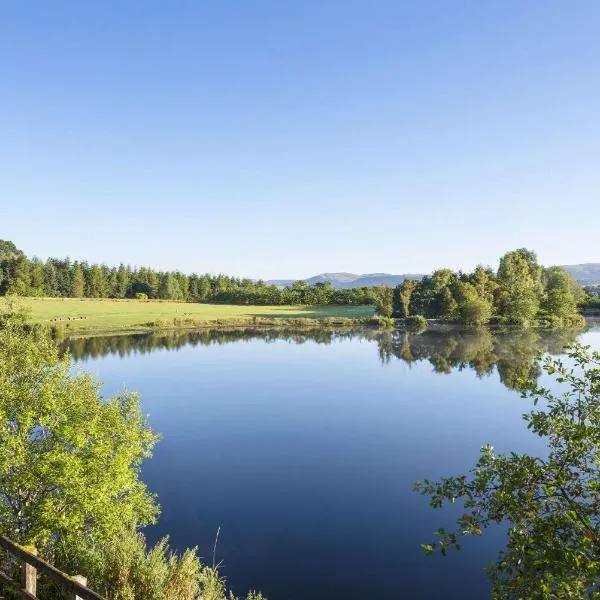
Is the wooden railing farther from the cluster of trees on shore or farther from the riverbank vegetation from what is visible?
the cluster of trees on shore

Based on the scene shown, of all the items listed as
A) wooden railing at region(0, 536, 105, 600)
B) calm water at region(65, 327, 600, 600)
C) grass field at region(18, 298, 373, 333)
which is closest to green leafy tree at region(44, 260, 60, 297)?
grass field at region(18, 298, 373, 333)

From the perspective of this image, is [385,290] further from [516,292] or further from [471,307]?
[516,292]

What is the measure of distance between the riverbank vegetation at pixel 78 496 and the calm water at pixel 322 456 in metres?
5.54

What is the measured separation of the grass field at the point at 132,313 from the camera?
10281cm

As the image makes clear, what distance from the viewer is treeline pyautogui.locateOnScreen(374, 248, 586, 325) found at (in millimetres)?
114188

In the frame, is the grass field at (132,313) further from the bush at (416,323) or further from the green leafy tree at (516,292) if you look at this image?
the green leafy tree at (516,292)

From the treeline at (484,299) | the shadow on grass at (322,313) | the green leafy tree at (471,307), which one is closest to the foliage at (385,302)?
the treeline at (484,299)

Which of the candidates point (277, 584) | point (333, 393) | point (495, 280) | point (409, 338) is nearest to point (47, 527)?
point (277, 584)

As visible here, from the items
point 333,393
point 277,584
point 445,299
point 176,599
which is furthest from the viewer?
point 445,299

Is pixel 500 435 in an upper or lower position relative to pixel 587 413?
lower

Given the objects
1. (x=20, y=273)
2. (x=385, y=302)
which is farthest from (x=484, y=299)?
(x=20, y=273)

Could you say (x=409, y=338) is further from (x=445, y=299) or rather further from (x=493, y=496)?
(x=493, y=496)

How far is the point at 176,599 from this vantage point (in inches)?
450

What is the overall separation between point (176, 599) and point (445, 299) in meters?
117
